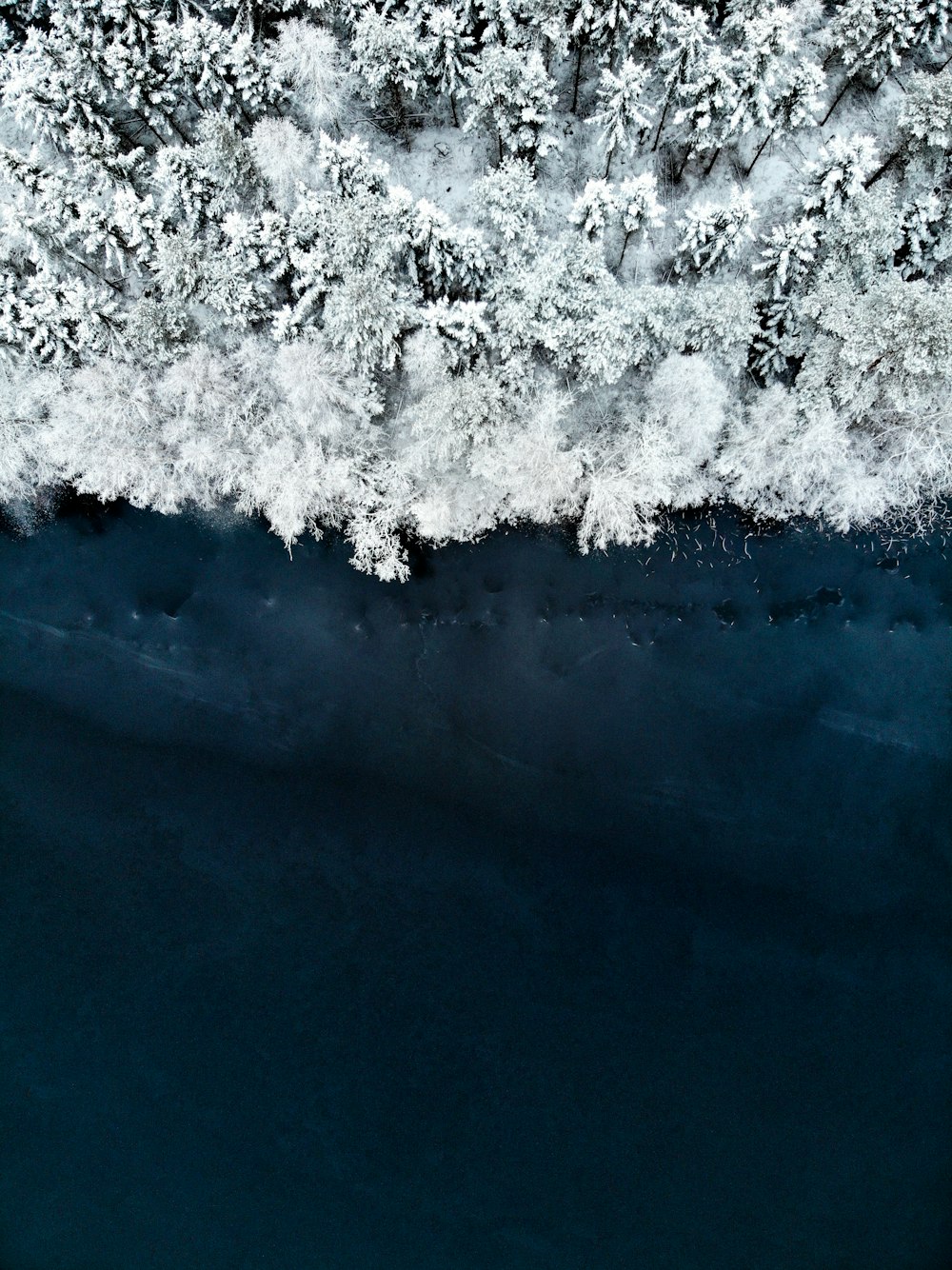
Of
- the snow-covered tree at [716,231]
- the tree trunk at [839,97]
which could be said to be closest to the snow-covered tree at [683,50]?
the snow-covered tree at [716,231]

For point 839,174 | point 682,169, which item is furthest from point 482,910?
point 682,169

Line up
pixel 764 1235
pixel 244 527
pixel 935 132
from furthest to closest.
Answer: pixel 244 527 < pixel 764 1235 < pixel 935 132

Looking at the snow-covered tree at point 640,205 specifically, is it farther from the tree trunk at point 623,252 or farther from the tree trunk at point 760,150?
the tree trunk at point 760,150

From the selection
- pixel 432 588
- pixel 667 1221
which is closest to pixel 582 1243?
pixel 667 1221

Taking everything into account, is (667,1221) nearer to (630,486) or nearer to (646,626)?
(646,626)

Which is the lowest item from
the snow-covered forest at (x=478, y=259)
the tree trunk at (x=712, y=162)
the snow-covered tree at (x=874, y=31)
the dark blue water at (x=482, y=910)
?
the dark blue water at (x=482, y=910)

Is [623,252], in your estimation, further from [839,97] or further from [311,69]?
[311,69]
